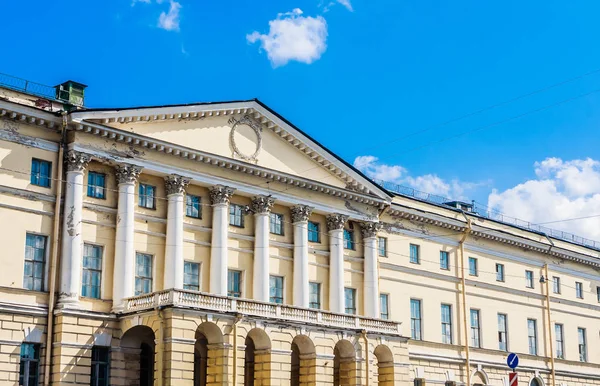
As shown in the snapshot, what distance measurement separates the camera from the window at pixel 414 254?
50.2 meters

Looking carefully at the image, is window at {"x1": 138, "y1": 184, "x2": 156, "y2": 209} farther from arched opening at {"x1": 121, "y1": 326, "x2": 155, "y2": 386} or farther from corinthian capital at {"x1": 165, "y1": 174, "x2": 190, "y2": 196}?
arched opening at {"x1": 121, "y1": 326, "x2": 155, "y2": 386}

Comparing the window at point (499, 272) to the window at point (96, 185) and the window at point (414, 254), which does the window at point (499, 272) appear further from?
the window at point (96, 185)

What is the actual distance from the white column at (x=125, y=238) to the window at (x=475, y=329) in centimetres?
2217

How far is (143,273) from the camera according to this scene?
126ft

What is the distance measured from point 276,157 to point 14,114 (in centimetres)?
1259

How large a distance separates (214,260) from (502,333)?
70.1 ft

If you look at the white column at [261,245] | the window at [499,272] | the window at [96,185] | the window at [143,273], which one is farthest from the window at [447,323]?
the window at [96,185]

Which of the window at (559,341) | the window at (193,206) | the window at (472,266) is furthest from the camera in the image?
the window at (559,341)

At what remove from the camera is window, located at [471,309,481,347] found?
52344mm

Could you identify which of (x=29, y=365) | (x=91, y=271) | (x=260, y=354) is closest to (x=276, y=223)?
(x=260, y=354)

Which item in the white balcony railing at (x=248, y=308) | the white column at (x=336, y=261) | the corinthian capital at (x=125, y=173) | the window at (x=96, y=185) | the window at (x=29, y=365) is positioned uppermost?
the corinthian capital at (x=125, y=173)

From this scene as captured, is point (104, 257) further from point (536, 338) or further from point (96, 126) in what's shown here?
point (536, 338)

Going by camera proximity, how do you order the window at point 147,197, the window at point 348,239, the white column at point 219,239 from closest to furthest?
the window at point 147,197
the white column at point 219,239
the window at point 348,239

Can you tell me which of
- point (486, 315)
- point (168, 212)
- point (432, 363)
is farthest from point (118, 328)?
point (486, 315)
